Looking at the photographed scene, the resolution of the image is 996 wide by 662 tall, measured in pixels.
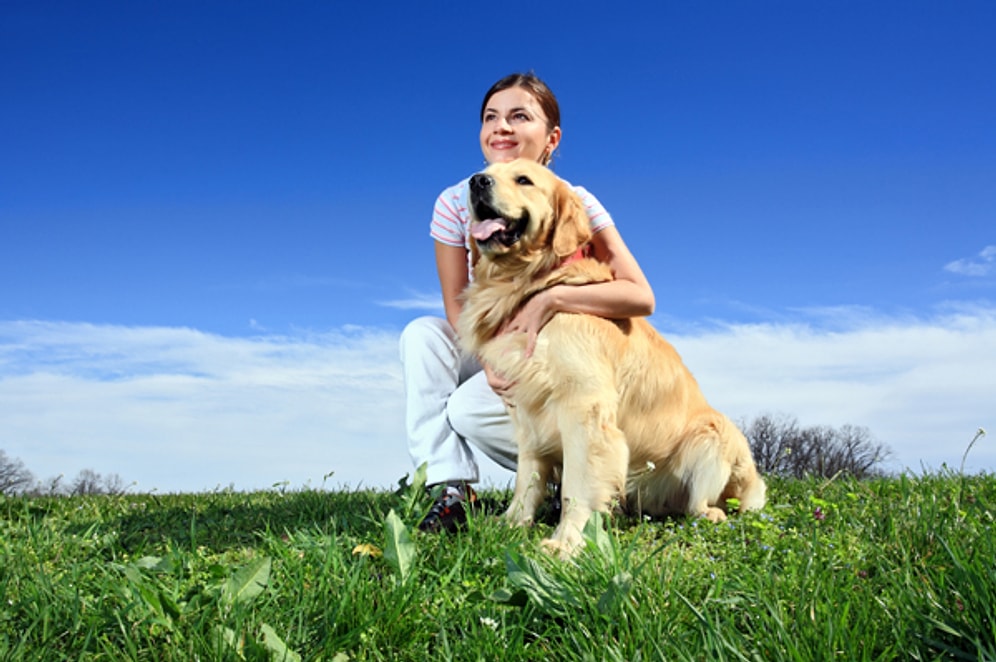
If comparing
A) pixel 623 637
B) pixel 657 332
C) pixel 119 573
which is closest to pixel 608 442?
pixel 657 332

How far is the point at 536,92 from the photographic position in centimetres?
504

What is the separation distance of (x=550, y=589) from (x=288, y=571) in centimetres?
104

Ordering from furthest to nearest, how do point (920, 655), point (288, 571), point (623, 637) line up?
point (288, 571)
point (623, 637)
point (920, 655)

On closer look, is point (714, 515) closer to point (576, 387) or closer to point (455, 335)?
point (576, 387)

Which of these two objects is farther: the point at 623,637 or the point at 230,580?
the point at 230,580

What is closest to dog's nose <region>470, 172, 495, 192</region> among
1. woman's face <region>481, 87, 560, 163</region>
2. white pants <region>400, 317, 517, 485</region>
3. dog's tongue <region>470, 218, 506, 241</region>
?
dog's tongue <region>470, 218, 506, 241</region>

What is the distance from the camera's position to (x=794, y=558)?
3.01m

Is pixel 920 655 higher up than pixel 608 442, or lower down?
lower down

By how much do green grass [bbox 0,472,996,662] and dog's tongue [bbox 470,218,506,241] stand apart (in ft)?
4.77

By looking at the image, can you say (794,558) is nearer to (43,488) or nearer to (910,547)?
(910,547)

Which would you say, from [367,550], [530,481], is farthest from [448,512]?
[367,550]

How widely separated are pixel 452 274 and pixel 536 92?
128cm

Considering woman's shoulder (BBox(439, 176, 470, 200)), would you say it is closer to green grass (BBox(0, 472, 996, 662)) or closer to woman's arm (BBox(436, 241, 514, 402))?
woman's arm (BBox(436, 241, 514, 402))

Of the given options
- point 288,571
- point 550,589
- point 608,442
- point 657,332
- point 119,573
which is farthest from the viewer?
point 657,332
